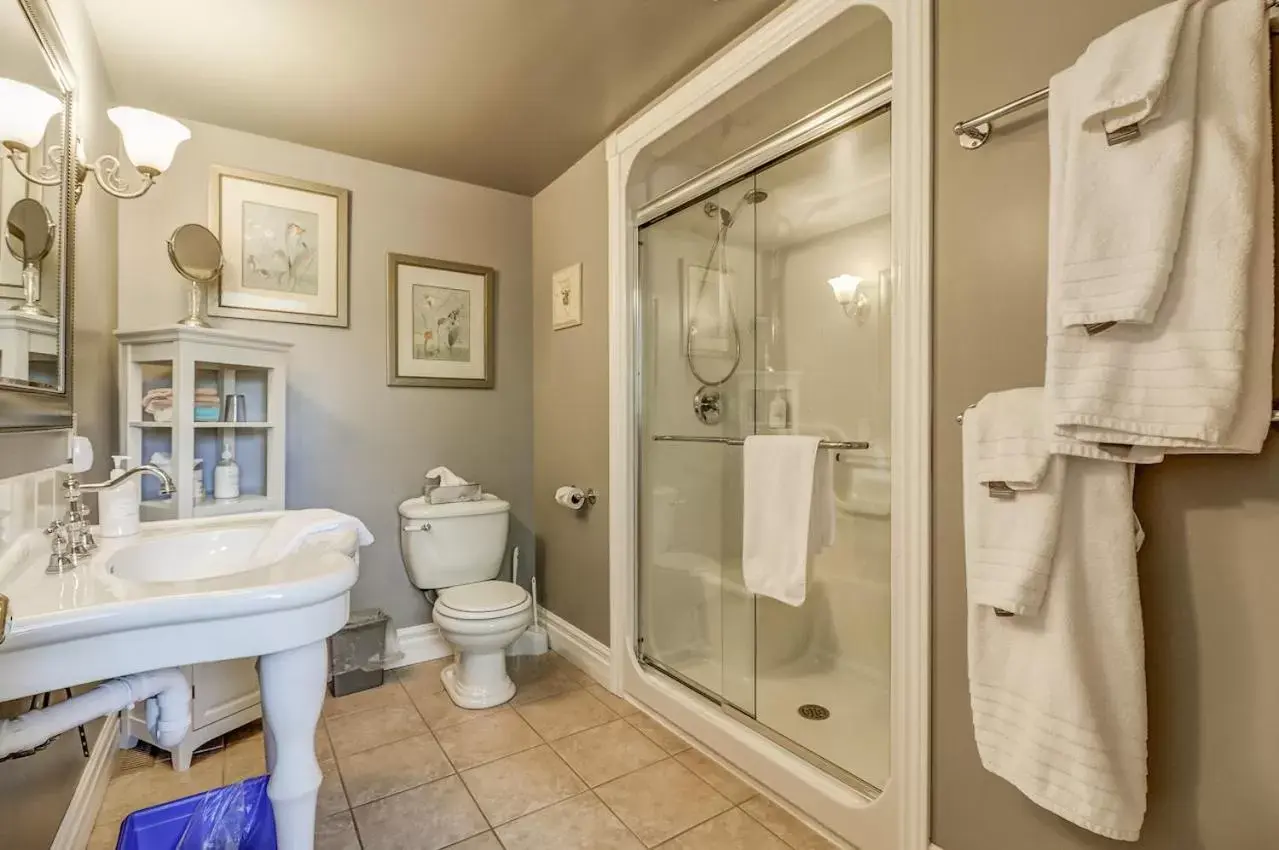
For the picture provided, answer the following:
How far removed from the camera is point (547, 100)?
212 centimetres

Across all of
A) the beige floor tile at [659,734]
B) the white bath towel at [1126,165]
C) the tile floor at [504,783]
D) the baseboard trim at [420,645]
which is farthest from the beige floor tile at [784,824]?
the baseboard trim at [420,645]

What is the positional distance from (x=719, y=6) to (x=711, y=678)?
2.20 m

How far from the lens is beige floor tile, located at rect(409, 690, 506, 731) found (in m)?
2.12

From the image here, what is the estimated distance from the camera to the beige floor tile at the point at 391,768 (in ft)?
5.65

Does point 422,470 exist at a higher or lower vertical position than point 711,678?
higher

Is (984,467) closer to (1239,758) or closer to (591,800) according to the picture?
(1239,758)

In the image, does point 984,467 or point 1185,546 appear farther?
point 984,467

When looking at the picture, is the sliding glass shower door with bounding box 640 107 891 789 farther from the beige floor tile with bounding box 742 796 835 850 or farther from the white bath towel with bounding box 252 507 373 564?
the white bath towel with bounding box 252 507 373 564

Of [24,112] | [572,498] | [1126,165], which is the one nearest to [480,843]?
[572,498]

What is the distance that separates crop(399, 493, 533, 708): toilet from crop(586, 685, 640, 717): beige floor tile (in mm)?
325

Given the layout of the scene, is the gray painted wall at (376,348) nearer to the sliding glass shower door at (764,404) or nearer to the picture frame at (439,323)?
the picture frame at (439,323)

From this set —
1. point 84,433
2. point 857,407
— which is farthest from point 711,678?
point 84,433

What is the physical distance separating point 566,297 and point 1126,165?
6.76 feet

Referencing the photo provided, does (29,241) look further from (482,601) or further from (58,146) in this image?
(482,601)
